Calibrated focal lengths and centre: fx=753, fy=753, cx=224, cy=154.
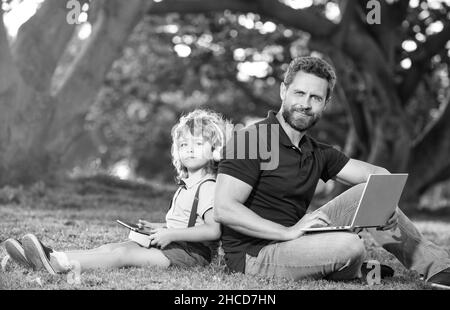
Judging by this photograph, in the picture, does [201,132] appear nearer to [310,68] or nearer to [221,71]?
[310,68]

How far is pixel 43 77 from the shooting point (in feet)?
30.2

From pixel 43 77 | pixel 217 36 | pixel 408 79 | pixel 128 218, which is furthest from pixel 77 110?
pixel 408 79

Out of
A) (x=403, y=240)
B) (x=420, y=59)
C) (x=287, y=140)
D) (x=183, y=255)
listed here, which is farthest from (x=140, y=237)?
(x=420, y=59)

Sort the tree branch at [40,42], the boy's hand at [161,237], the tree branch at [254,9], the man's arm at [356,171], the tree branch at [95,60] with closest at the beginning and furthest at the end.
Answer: the boy's hand at [161,237] < the man's arm at [356,171] < the tree branch at [40,42] < the tree branch at [95,60] < the tree branch at [254,9]

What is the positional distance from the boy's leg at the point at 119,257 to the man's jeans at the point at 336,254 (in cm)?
58

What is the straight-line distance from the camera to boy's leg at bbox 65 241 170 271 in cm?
434

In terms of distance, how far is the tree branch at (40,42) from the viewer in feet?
29.7

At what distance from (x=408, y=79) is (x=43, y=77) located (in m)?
7.39

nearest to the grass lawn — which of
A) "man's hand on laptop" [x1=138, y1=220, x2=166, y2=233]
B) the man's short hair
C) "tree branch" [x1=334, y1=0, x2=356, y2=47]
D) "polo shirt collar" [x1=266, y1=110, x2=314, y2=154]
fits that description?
"man's hand on laptop" [x1=138, y1=220, x2=166, y2=233]

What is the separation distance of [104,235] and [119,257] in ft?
4.03

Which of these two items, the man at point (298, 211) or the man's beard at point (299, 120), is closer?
the man at point (298, 211)

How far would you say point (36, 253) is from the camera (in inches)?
168

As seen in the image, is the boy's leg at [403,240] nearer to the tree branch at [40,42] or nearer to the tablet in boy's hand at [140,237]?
the tablet in boy's hand at [140,237]

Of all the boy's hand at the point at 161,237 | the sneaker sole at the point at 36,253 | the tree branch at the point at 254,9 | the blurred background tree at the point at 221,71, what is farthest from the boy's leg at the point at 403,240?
the tree branch at the point at 254,9
